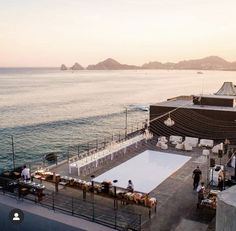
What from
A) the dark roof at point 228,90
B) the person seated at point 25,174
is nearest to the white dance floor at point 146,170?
the person seated at point 25,174

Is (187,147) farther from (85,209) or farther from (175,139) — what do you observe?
(85,209)

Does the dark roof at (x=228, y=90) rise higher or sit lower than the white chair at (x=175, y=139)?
higher

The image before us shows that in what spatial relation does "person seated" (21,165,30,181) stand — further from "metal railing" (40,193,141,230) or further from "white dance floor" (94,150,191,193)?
"white dance floor" (94,150,191,193)

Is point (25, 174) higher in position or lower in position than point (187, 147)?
higher

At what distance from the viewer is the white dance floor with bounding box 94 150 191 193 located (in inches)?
624

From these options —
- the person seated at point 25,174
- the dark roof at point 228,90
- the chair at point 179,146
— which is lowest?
the chair at point 179,146

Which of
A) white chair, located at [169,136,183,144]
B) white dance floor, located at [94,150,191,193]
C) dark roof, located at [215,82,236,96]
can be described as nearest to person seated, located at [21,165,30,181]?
white dance floor, located at [94,150,191,193]

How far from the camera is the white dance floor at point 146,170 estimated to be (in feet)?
52.0

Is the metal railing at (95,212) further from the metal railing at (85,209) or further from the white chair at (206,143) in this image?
the white chair at (206,143)

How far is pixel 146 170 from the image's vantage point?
58.2 feet

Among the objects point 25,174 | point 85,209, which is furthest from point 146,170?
point 25,174

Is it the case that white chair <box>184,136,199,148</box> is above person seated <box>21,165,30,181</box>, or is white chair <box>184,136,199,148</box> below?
below

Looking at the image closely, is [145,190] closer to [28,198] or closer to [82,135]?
[28,198]

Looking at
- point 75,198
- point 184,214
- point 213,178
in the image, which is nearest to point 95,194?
point 75,198
